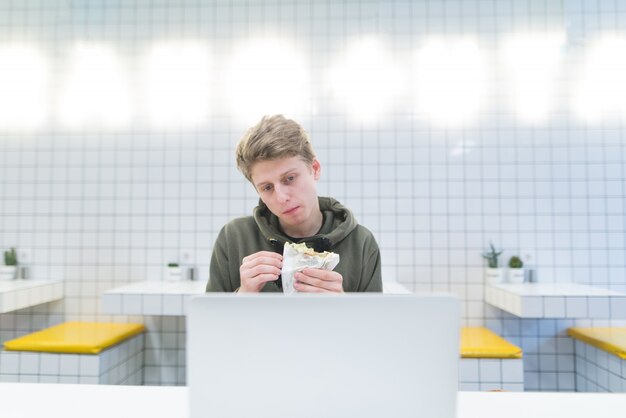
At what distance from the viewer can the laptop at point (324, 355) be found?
21.9 inches

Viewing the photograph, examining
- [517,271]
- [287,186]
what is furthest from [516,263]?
[287,186]

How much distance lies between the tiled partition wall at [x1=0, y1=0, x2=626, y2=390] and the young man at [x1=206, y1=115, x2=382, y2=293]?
5.23 feet

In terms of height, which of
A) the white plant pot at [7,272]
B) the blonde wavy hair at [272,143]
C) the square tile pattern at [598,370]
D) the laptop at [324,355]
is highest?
the blonde wavy hair at [272,143]

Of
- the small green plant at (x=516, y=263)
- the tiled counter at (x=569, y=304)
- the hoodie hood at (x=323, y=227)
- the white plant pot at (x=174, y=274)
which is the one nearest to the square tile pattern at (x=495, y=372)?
the tiled counter at (x=569, y=304)

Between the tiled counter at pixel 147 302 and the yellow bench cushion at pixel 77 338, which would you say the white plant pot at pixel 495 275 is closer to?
the tiled counter at pixel 147 302

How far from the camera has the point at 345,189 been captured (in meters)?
3.02

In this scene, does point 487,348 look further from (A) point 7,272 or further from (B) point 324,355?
(A) point 7,272

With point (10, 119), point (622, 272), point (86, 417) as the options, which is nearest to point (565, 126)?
point (622, 272)

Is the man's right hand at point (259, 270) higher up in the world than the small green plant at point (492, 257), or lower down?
higher up

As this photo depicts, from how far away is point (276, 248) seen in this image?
4.54 feet

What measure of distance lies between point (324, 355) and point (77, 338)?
2583 millimetres

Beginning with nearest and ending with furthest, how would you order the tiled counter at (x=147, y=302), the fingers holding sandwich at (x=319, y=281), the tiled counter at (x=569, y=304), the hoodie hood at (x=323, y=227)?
the fingers holding sandwich at (x=319, y=281) < the hoodie hood at (x=323, y=227) < the tiled counter at (x=569, y=304) < the tiled counter at (x=147, y=302)

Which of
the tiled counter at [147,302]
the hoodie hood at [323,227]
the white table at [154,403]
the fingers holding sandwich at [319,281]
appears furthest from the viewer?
the tiled counter at [147,302]

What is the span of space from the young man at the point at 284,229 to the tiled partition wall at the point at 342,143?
159 centimetres
